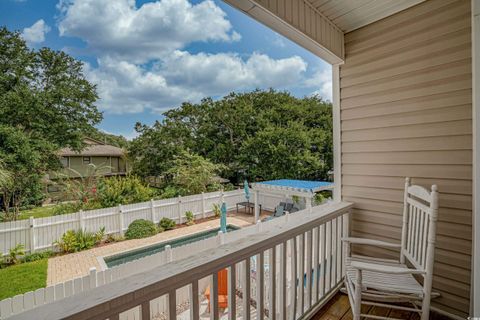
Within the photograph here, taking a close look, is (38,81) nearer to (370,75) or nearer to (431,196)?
(370,75)

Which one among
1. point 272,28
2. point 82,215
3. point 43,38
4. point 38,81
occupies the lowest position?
point 82,215

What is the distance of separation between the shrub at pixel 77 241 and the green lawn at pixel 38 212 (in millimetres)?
1207

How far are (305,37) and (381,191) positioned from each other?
4.20 ft

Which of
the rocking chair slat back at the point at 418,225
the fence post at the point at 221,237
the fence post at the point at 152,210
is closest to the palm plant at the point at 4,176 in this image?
the fence post at the point at 152,210

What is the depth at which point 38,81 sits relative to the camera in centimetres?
711

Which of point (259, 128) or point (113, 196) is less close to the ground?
point (259, 128)

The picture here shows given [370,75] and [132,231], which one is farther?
[132,231]

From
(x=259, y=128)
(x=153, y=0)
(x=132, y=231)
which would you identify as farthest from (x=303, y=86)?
(x=132, y=231)

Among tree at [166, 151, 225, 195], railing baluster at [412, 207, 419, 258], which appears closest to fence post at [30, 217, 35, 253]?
tree at [166, 151, 225, 195]

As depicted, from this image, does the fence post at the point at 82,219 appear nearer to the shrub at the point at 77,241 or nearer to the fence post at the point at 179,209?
the shrub at the point at 77,241

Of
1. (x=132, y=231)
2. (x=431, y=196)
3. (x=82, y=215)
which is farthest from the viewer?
(x=132, y=231)

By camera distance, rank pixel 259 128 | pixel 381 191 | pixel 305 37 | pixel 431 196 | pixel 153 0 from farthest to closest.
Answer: pixel 259 128, pixel 153 0, pixel 381 191, pixel 305 37, pixel 431 196

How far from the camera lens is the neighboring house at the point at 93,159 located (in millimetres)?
8146

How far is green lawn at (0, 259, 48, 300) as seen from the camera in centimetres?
370
